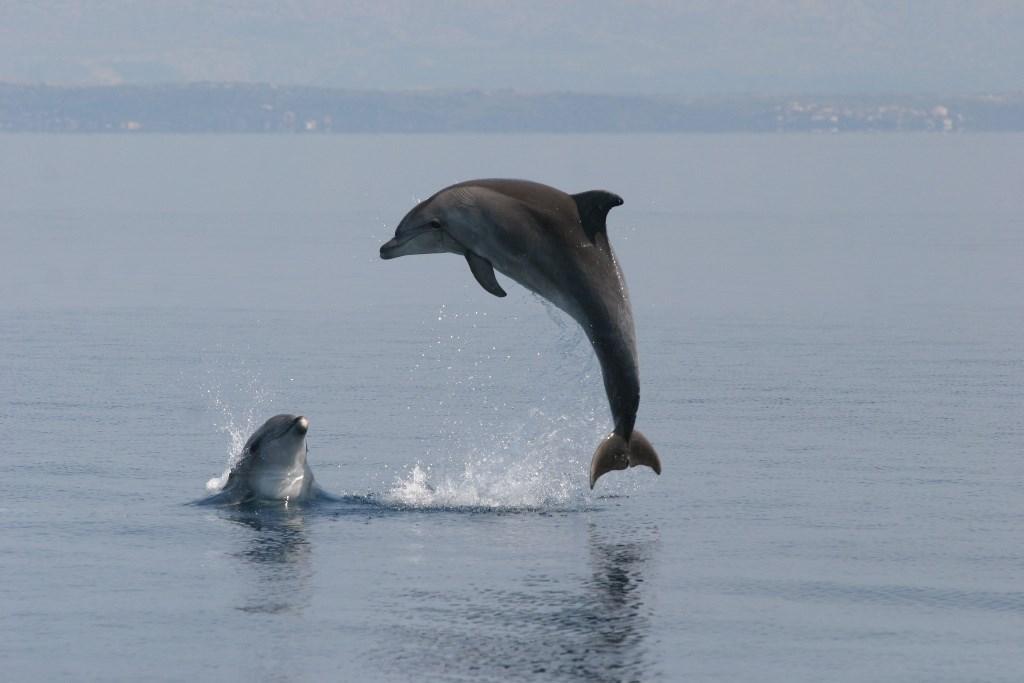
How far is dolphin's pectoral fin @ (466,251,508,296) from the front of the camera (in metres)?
19.9

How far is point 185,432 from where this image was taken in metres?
29.0

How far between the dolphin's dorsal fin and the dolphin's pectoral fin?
1070 mm

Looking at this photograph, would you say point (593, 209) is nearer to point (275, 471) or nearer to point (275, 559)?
point (275, 559)

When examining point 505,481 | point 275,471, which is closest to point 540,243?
point 275,471

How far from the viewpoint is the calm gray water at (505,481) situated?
56.5 ft

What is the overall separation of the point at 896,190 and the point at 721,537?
110m

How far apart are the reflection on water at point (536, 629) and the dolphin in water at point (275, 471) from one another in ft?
15.7

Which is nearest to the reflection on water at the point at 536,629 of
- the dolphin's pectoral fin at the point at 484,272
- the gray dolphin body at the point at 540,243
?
the gray dolphin body at the point at 540,243

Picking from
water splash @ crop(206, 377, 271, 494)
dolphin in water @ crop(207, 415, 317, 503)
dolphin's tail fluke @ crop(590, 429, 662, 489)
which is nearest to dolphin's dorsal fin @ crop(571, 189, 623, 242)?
Result: dolphin's tail fluke @ crop(590, 429, 662, 489)

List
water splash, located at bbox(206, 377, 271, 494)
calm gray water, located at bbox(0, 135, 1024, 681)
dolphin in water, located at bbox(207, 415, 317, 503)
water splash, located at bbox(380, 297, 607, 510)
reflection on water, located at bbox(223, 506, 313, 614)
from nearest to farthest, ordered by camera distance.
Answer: calm gray water, located at bbox(0, 135, 1024, 681) < reflection on water, located at bbox(223, 506, 313, 614) < dolphin in water, located at bbox(207, 415, 317, 503) < water splash, located at bbox(380, 297, 607, 510) < water splash, located at bbox(206, 377, 271, 494)

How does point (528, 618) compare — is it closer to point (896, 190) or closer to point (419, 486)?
point (419, 486)

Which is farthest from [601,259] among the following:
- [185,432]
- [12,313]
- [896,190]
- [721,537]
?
[896,190]

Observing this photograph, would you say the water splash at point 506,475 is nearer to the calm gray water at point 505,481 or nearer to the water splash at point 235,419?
the calm gray water at point 505,481

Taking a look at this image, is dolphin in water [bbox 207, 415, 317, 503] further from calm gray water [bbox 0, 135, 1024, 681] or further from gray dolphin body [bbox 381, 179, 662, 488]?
gray dolphin body [bbox 381, 179, 662, 488]
